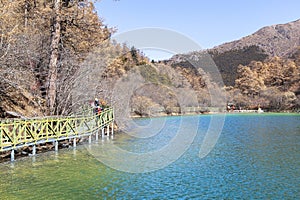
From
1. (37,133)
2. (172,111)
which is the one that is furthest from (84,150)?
(172,111)

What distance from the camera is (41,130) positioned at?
1336 cm

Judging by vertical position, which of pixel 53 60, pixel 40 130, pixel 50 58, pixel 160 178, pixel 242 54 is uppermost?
pixel 242 54

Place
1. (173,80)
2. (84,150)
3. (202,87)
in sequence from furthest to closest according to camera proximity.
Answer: (202,87) < (173,80) < (84,150)

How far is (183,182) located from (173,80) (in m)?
59.8

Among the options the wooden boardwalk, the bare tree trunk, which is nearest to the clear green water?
the wooden boardwalk

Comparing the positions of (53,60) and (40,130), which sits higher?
(53,60)

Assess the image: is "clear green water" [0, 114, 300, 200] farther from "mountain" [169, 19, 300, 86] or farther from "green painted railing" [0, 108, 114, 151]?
"mountain" [169, 19, 300, 86]

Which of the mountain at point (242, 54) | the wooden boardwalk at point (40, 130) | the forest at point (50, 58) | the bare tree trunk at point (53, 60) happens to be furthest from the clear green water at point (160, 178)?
the mountain at point (242, 54)

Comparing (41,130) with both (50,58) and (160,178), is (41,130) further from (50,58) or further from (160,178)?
(160,178)

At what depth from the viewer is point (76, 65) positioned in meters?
19.2

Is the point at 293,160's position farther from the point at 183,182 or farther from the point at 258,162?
the point at 183,182

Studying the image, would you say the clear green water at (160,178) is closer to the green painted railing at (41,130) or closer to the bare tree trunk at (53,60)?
the green painted railing at (41,130)

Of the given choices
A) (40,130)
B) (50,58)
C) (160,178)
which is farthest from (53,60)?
(160,178)

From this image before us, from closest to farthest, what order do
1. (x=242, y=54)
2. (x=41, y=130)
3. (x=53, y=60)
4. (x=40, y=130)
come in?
(x=41, y=130) → (x=40, y=130) → (x=53, y=60) → (x=242, y=54)
